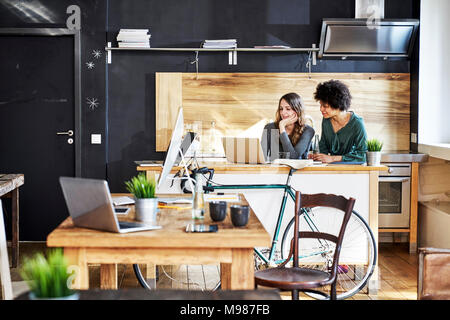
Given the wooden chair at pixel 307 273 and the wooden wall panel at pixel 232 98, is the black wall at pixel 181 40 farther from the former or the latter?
the wooden chair at pixel 307 273

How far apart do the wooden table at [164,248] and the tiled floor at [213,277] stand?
199cm

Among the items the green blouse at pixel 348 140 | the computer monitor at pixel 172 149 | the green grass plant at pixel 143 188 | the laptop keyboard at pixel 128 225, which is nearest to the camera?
Answer: the laptop keyboard at pixel 128 225

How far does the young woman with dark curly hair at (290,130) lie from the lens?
16.1 feet

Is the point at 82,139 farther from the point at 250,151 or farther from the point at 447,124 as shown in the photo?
the point at 447,124

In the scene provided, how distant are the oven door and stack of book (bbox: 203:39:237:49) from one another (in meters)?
2.01

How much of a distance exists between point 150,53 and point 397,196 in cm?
289

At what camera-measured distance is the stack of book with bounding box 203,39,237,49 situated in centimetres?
601

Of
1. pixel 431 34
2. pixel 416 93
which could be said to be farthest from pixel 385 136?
pixel 431 34


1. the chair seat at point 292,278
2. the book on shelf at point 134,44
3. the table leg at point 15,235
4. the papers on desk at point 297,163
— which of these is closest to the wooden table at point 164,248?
the chair seat at point 292,278

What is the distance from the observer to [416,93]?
6.16 meters

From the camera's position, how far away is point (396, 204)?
589 cm
